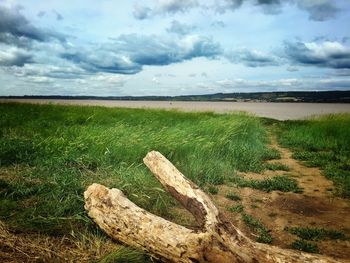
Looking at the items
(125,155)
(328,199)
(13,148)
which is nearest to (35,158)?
(13,148)

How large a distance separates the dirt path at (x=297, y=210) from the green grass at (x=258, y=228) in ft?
0.25

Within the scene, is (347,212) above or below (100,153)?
below

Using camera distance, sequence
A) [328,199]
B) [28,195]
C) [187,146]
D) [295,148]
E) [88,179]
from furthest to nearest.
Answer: [295,148]
[187,146]
[328,199]
[88,179]
[28,195]

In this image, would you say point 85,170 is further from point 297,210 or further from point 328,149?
point 328,149

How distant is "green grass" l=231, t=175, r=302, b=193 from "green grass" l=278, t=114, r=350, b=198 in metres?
0.88

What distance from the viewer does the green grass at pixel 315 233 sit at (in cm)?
453

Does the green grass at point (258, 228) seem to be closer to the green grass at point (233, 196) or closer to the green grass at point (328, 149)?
the green grass at point (233, 196)

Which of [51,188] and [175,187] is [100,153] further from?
[175,187]

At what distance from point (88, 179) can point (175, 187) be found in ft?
5.47

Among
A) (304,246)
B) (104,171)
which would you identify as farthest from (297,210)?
(104,171)

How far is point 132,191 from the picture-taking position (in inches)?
188

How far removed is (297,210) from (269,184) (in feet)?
4.33

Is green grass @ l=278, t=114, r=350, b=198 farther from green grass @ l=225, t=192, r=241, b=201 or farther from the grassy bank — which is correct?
green grass @ l=225, t=192, r=241, b=201

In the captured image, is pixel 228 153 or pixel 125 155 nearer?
pixel 125 155
